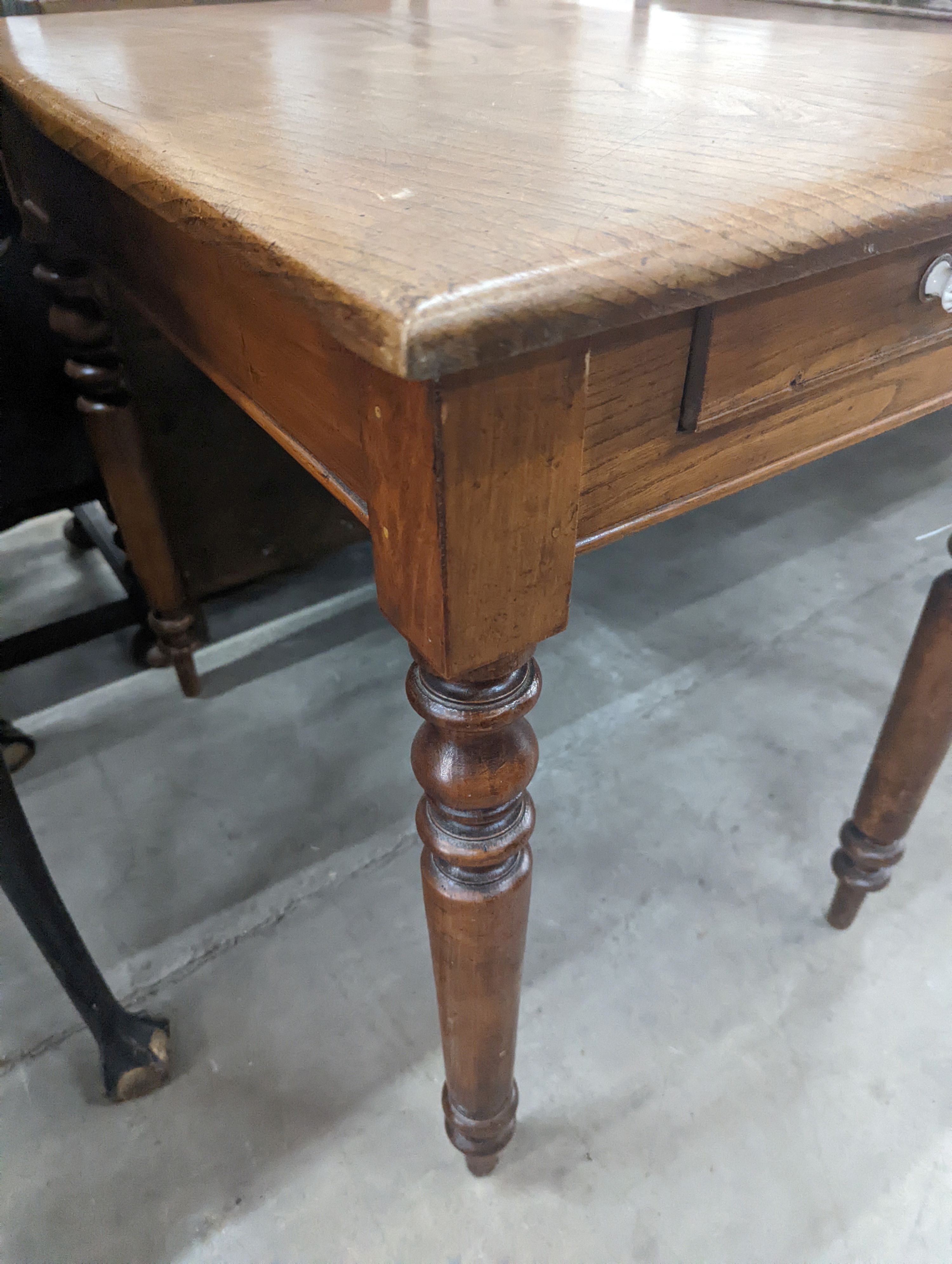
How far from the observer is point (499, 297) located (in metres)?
0.29

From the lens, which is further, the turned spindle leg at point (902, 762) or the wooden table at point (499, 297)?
the turned spindle leg at point (902, 762)

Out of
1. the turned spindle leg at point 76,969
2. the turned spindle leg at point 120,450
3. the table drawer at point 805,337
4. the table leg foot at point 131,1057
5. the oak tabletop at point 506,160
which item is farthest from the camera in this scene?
the turned spindle leg at point 120,450

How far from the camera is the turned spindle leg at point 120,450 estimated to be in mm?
920

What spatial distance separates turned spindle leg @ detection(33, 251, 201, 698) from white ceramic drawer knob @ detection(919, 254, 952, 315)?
31.0 inches

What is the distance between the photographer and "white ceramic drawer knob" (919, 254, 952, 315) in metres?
0.46

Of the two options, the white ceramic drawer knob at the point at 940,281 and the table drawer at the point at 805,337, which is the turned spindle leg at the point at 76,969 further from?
the white ceramic drawer knob at the point at 940,281

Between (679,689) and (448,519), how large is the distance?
0.93 metres

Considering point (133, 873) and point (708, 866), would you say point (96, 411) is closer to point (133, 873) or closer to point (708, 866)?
point (133, 873)

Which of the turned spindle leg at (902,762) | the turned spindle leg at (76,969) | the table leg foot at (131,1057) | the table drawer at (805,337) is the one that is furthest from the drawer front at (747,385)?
the table leg foot at (131,1057)

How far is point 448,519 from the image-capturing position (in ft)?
1.13

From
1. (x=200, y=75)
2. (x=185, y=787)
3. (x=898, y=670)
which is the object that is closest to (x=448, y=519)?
(x=200, y=75)

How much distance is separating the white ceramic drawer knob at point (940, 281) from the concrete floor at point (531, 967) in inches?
25.8

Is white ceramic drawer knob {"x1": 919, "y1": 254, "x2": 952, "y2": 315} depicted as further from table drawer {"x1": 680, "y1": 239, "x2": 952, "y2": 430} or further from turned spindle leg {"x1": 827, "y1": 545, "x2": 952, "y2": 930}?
turned spindle leg {"x1": 827, "y1": 545, "x2": 952, "y2": 930}

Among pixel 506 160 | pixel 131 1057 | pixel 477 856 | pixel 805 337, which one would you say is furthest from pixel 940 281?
pixel 131 1057
